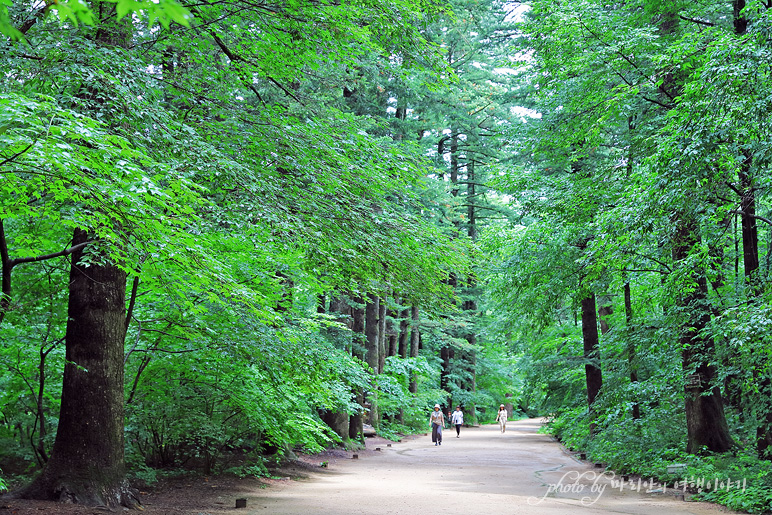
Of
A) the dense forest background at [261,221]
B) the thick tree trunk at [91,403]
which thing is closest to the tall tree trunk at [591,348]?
the dense forest background at [261,221]

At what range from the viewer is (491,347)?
42781mm

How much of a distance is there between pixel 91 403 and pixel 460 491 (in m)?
6.24

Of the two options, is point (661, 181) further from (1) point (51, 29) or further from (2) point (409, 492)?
(1) point (51, 29)

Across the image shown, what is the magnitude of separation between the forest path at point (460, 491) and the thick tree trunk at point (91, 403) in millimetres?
1986

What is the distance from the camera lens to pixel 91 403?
7438mm

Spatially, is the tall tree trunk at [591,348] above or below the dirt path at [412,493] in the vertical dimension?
above

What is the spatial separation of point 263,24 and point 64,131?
177 inches

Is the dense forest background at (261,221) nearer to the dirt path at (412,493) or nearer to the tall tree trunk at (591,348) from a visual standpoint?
the dirt path at (412,493)

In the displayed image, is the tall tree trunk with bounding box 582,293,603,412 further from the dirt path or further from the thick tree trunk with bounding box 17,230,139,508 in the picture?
the thick tree trunk with bounding box 17,230,139,508

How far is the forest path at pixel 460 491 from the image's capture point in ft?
28.5

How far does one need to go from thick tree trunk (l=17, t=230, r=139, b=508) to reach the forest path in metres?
1.99

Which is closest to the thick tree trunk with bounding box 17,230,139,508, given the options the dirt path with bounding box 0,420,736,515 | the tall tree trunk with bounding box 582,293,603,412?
the dirt path with bounding box 0,420,736,515

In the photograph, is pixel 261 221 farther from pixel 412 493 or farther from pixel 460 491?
pixel 460 491

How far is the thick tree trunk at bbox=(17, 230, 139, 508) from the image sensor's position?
23.7 ft
